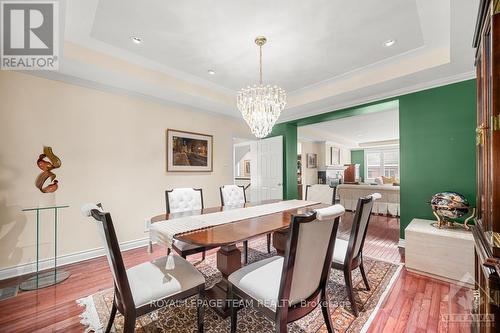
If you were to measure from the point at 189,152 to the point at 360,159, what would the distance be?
997cm

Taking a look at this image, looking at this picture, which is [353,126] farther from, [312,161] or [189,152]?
[189,152]

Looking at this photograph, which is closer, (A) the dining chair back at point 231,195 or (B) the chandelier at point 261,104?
(B) the chandelier at point 261,104

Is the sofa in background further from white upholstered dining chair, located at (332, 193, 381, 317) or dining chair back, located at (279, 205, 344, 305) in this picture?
Result: dining chair back, located at (279, 205, 344, 305)

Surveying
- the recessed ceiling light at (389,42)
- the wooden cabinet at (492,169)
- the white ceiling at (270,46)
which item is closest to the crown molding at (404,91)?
the white ceiling at (270,46)

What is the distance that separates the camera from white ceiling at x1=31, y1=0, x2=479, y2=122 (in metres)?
1.91

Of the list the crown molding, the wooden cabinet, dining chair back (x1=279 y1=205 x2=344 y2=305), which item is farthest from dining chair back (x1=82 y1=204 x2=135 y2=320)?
the crown molding

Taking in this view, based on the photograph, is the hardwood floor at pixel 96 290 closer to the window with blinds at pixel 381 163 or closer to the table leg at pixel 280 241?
the table leg at pixel 280 241

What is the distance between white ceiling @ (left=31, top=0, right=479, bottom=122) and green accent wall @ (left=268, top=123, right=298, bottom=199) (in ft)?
4.59

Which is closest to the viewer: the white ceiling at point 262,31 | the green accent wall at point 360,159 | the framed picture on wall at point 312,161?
the white ceiling at point 262,31

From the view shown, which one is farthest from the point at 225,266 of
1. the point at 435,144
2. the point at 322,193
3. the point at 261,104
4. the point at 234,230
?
the point at 435,144

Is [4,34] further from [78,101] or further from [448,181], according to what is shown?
[448,181]

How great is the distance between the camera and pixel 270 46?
2496mm

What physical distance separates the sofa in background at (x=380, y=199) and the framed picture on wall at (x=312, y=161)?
2211 millimetres

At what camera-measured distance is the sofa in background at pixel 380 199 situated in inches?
214
